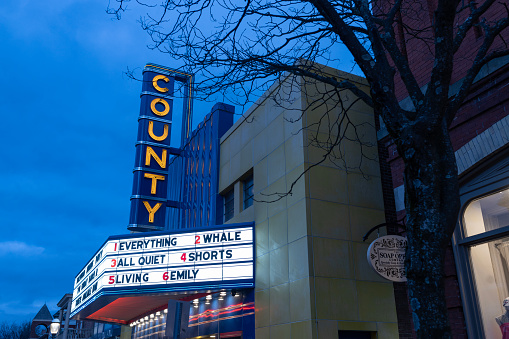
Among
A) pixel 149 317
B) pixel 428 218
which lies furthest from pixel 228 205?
pixel 428 218

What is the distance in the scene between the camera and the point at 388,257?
10.5m

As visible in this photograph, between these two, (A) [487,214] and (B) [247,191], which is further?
(B) [247,191]

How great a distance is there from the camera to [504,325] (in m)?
8.82

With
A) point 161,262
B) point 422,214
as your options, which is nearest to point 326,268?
point 161,262

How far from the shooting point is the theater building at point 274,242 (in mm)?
12539

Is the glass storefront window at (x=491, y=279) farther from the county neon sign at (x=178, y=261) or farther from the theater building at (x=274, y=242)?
the county neon sign at (x=178, y=261)

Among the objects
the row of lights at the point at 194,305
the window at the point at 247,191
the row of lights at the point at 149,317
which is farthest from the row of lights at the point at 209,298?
the window at the point at 247,191

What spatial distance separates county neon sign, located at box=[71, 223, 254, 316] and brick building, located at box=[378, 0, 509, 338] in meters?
6.75

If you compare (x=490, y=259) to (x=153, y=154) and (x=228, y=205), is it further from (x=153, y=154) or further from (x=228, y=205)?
(x=153, y=154)

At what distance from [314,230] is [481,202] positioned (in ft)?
14.4

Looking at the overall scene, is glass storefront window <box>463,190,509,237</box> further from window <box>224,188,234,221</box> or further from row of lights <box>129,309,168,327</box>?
row of lights <box>129,309,168,327</box>

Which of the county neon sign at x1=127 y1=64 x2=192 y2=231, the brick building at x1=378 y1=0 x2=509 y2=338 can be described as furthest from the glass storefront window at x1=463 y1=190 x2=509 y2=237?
the county neon sign at x1=127 y1=64 x2=192 y2=231

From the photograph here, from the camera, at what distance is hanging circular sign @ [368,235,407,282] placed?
33.8 ft

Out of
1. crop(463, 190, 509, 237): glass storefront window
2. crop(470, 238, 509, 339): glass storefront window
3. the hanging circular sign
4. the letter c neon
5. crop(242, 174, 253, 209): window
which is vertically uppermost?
the letter c neon
